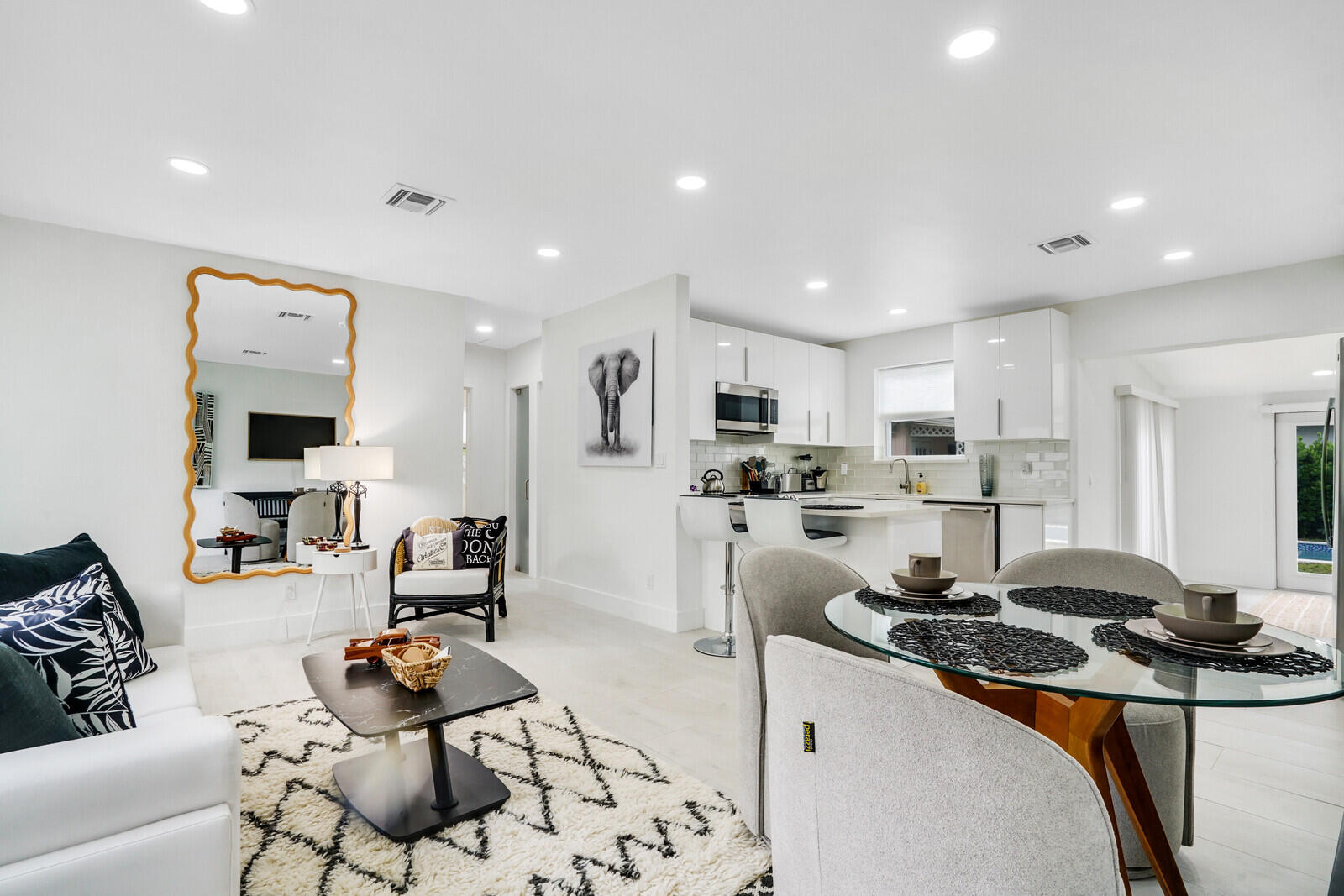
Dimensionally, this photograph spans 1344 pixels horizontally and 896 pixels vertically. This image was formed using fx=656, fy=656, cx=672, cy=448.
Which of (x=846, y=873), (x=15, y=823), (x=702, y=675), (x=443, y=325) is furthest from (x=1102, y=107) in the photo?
(x=443, y=325)

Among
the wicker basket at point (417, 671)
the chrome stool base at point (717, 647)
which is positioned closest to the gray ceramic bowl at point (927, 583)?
the wicker basket at point (417, 671)

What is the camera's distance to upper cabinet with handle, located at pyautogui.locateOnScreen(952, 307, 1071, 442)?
485cm

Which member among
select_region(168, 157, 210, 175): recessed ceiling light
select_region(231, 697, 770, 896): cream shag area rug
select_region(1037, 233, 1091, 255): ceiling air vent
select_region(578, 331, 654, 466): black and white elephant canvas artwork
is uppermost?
select_region(168, 157, 210, 175): recessed ceiling light

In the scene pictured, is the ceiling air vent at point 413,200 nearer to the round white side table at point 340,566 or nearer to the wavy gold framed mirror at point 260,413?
the wavy gold framed mirror at point 260,413

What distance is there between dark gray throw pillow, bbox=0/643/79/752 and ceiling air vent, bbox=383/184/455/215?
7.79ft

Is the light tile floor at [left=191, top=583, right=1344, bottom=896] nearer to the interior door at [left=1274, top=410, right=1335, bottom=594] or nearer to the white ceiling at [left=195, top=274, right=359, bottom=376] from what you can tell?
the white ceiling at [left=195, top=274, right=359, bottom=376]

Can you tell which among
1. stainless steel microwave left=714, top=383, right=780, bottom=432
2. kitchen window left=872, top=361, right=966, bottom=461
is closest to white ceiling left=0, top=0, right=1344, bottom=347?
stainless steel microwave left=714, top=383, right=780, bottom=432

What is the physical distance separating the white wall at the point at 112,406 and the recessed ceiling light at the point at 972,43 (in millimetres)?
3918

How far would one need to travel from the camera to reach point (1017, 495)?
529 centimetres

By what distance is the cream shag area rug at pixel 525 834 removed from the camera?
175cm

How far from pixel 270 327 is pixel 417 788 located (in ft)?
10.8

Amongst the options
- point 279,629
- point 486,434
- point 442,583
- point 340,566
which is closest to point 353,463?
point 340,566

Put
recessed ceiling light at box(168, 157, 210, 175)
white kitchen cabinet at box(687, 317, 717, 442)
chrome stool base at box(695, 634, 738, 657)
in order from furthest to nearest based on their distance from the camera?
white kitchen cabinet at box(687, 317, 717, 442)
chrome stool base at box(695, 634, 738, 657)
recessed ceiling light at box(168, 157, 210, 175)

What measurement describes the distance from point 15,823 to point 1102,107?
11.1 feet
